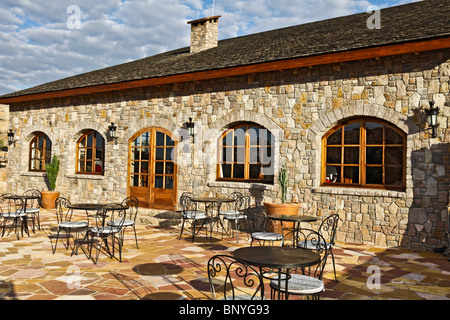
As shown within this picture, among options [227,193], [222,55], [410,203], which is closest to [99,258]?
[227,193]

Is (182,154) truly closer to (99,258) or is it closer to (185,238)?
(185,238)

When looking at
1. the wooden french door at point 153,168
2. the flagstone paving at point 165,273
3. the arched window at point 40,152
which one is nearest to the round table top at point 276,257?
the flagstone paving at point 165,273

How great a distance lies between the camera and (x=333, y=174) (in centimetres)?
793

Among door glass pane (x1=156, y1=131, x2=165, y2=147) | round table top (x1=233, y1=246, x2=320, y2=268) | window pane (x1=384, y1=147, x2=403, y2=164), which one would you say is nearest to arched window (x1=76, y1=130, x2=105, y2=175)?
door glass pane (x1=156, y1=131, x2=165, y2=147)

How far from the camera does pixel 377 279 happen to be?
4.86 m

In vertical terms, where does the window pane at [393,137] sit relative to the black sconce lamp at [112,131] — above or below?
below

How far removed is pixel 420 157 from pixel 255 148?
11.5 feet

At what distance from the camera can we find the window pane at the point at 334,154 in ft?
25.8

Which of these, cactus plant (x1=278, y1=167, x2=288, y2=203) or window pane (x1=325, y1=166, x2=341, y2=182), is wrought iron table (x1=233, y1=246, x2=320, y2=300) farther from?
window pane (x1=325, y1=166, x2=341, y2=182)

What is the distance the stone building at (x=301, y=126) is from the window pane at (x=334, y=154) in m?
0.02

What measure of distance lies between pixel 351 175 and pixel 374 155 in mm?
613

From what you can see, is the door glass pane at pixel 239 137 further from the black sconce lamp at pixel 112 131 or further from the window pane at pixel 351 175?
the black sconce lamp at pixel 112 131

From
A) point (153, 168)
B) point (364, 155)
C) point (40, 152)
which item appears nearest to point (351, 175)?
point (364, 155)

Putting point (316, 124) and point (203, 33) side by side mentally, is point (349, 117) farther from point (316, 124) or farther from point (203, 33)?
point (203, 33)
